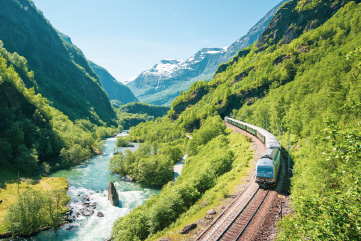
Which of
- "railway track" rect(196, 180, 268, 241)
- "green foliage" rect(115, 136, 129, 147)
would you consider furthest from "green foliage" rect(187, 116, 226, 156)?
"green foliage" rect(115, 136, 129, 147)

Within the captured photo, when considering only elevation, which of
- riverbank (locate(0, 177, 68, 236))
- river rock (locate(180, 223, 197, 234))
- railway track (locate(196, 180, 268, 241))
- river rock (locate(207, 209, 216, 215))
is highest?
railway track (locate(196, 180, 268, 241))

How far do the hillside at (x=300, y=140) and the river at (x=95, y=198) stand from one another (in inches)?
324

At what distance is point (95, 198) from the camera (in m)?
51.5

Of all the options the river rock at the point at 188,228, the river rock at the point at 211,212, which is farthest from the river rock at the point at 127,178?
the river rock at the point at 188,228

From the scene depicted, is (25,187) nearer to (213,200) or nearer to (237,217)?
(213,200)

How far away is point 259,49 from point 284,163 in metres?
176

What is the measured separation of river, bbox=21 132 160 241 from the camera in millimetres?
35844

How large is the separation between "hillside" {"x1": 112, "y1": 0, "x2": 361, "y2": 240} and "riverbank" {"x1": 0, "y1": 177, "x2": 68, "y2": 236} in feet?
80.9

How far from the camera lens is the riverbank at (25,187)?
1793 inches

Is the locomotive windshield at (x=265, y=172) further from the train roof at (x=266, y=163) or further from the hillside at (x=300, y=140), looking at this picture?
the hillside at (x=300, y=140)

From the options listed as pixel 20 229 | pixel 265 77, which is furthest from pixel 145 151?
pixel 265 77

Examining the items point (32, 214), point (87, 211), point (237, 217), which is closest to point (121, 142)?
point (87, 211)

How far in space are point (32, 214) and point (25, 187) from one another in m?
27.0

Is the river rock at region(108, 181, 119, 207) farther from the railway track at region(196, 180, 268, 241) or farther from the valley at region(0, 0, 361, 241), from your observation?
the railway track at region(196, 180, 268, 241)
